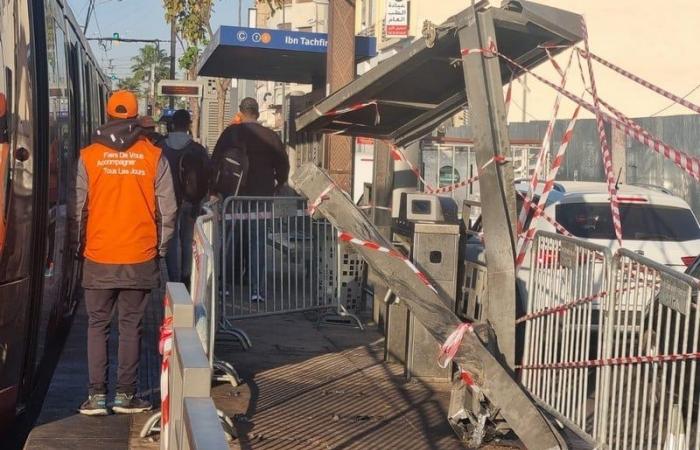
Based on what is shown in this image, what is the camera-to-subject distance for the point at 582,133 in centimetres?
2745

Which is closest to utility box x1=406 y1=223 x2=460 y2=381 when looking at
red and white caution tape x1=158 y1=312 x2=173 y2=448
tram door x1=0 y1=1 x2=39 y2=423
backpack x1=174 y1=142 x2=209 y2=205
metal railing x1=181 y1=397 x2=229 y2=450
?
tram door x1=0 y1=1 x2=39 y2=423

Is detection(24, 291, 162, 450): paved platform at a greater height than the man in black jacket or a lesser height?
lesser

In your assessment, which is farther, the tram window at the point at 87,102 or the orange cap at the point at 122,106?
the tram window at the point at 87,102

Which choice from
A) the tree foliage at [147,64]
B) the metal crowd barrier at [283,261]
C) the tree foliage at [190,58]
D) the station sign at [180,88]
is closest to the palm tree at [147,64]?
the tree foliage at [147,64]

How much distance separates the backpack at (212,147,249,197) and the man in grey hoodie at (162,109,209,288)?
0.25 metres

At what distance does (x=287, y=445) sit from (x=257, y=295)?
4.29 metres

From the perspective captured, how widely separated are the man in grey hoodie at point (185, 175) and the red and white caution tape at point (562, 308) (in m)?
6.09

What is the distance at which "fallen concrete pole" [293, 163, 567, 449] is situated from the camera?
6.48m

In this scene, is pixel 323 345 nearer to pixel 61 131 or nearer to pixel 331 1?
pixel 61 131

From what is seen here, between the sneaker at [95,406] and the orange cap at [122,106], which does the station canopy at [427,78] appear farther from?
the sneaker at [95,406]

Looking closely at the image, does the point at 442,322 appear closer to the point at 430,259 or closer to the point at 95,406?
the point at 430,259

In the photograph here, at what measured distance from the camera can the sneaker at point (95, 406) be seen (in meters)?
7.30

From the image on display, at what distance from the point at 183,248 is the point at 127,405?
5.43 metres

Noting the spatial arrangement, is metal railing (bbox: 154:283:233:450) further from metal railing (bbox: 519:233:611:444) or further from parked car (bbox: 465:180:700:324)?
parked car (bbox: 465:180:700:324)
